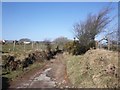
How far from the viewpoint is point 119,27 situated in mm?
23734

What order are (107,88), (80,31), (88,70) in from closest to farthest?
Result: (107,88), (88,70), (80,31)

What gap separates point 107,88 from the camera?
10695 mm

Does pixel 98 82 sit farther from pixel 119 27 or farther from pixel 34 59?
pixel 34 59

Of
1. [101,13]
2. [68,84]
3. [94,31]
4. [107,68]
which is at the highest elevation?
[101,13]

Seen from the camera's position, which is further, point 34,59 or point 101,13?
point 101,13

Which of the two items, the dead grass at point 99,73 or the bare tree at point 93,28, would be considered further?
the bare tree at point 93,28

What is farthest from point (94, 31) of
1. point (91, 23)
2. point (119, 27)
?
point (119, 27)

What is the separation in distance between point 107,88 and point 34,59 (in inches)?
645

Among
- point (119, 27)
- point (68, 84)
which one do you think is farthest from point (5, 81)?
point (119, 27)

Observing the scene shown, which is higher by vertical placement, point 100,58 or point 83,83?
point 100,58

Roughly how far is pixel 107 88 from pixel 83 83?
81.5 inches

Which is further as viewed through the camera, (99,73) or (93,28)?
(93,28)

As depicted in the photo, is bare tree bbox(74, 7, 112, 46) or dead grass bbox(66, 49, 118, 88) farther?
bare tree bbox(74, 7, 112, 46)

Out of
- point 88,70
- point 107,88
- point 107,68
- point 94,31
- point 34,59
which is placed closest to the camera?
point 107,88
